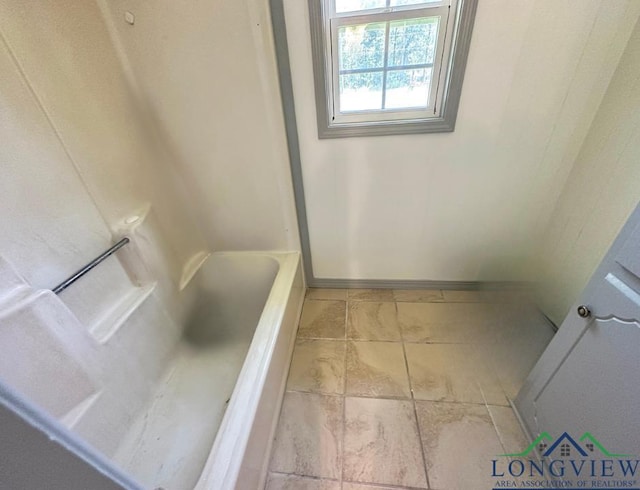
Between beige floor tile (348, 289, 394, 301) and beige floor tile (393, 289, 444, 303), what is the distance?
5 cm

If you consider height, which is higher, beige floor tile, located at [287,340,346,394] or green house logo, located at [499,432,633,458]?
green house logo, located at [499,432,633,458]

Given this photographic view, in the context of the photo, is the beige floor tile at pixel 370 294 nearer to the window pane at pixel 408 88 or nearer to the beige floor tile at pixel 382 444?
the beige floor tile at pixel 382 444

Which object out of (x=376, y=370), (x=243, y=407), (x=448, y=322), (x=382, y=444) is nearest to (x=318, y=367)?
(x=376, y=370)

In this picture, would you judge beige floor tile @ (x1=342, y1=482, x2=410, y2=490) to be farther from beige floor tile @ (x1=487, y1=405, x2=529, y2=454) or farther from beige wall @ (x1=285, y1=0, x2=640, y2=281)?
beige wall @ (x1=285, y1=0, x2=640, y2=281)

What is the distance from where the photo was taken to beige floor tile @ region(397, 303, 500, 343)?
1.50 m

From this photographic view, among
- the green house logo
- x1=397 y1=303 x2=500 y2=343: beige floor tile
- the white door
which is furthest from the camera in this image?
x1=397 y1=303 x2=500 y2=343: beige floor tile

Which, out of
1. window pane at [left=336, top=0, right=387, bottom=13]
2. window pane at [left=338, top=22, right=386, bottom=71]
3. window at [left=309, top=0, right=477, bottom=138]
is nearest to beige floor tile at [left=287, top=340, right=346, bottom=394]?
window at [left=309, top=0, right=477, bottom=138]

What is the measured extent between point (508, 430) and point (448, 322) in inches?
23.1

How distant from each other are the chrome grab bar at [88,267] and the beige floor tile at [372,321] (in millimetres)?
1263

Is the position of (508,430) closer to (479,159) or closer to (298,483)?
(298,483)

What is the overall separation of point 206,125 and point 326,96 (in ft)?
2.10

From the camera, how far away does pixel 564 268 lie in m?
1.40

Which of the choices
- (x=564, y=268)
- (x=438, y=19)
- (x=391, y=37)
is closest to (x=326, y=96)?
(x=391, y=37)

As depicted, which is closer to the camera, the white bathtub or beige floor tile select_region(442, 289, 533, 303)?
the white bathtub
